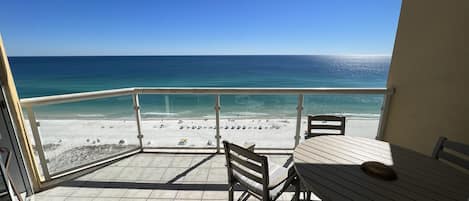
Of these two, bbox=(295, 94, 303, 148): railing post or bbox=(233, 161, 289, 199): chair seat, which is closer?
bbox=(233, 161, 289, 199): chair seat

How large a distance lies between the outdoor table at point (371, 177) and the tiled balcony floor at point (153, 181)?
86cm

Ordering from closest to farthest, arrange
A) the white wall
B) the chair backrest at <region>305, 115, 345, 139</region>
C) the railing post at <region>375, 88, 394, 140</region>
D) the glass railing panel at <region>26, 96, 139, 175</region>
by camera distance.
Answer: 1. the white wall
2. the chair backrest at <region>305, 115, 345, 139</region>
3. the glass railing panel at <region>26, 96, 139, 175</region>
4. the railing post at <region>375, 88, 394, 140</region>

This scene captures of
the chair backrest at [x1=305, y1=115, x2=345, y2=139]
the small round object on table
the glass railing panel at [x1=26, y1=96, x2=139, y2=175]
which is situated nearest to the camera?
the small round object on table

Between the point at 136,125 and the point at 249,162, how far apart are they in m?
2.22

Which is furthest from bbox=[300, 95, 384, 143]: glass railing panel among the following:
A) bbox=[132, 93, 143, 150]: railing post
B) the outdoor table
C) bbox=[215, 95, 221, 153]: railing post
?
bbox=[132, 93, 143, 150]: railing post

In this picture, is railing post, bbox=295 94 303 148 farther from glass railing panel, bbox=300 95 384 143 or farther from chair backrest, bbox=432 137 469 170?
chair backrest, bbox=432 137 469 170

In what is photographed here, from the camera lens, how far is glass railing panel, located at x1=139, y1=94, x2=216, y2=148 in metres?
2.76

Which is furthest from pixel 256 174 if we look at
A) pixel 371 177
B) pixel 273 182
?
pixel 371 177

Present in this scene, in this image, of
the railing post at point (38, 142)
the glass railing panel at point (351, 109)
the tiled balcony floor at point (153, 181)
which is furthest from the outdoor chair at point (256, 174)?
the railing post at point (38, 142)

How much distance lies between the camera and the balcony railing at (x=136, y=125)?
2135 mm

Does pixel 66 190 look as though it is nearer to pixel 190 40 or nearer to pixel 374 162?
pixel 374 162

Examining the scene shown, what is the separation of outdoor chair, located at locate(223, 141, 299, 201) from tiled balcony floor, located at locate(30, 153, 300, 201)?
24.4 inches

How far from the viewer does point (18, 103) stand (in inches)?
71.4

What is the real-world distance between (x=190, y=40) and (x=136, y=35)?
6.91 m
